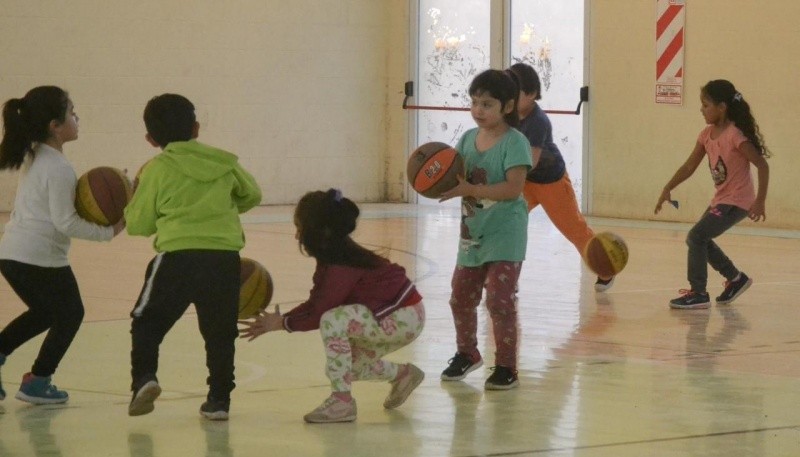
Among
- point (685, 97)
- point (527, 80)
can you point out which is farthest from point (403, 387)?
point (685, 97)

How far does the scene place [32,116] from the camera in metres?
5.89

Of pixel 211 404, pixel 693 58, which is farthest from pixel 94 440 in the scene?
pixel 693 58

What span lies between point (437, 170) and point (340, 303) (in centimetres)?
101

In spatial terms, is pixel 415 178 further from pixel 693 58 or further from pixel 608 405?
pixel 693 58

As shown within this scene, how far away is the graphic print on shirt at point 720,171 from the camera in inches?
362

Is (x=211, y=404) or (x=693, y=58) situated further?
(x=693, y=58)

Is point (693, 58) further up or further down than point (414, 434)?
further up

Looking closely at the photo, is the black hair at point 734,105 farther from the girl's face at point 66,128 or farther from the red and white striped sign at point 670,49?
the red and white striped sign at point 670,49

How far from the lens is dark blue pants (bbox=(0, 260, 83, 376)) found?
19.2ft

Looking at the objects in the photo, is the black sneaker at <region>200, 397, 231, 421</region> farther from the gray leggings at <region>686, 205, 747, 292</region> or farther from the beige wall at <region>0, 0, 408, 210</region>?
the beige wall at <region>0, 0, 408, 210</region>

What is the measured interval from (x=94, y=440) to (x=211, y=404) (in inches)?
20.7

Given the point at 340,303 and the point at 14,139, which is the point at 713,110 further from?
the point at 14,139

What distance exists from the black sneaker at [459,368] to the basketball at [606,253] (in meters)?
2.76

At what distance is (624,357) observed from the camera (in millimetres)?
7207
